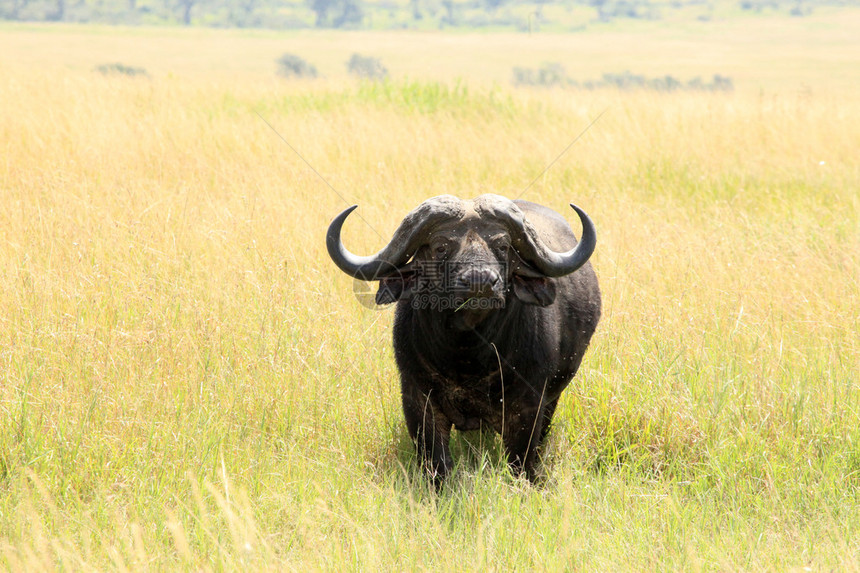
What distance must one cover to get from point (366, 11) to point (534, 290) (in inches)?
3938

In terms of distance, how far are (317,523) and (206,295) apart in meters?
2.33

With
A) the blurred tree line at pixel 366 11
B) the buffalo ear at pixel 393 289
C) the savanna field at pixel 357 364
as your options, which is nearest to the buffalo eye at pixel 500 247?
the buffalo ear at pixel 393 289

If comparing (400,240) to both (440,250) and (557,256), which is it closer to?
(440,250)

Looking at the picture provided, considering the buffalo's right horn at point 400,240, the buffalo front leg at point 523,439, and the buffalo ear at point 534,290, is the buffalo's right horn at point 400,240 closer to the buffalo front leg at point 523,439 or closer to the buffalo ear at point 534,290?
the buffalo ear at point 534,290

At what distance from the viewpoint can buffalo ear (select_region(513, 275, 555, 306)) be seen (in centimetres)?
396

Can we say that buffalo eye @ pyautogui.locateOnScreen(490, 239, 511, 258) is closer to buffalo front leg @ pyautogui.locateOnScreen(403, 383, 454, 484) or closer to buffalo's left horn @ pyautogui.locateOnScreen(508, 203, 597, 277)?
buffalo's left horn @ pyautogui.locateOnScreen(508, 203, 597, 277)

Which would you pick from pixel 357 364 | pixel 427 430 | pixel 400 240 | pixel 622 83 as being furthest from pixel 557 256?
pixel 622 83

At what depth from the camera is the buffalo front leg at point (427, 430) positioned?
397 cm

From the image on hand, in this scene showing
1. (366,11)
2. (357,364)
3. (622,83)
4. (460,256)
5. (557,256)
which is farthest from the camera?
(366,11)

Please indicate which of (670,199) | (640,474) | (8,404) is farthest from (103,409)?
(670,199)

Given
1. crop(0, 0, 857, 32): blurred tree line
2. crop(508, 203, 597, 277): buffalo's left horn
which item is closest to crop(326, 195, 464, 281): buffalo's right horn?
crop(508, 203, 597, 277): buffalo's left horn

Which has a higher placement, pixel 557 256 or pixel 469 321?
pixel 557 256

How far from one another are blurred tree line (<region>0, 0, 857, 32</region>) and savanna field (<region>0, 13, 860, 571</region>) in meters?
69.3

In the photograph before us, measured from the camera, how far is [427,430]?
399 centimetres
